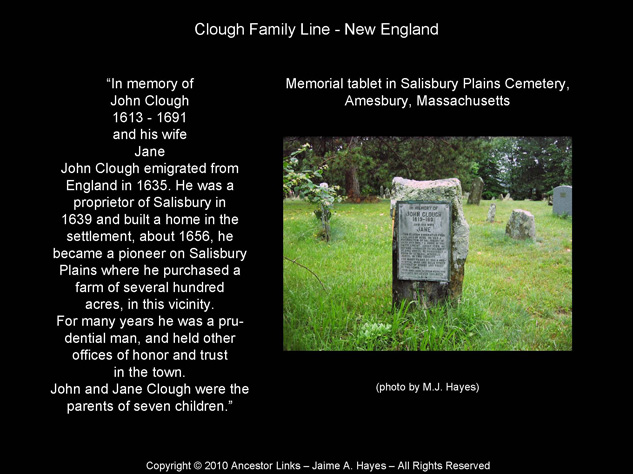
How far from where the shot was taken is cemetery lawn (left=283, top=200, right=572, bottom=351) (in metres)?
3.55

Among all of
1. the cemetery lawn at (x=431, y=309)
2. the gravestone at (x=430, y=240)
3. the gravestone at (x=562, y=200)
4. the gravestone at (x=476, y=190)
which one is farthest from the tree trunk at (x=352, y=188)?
the gravestone at (x=430, y=240)

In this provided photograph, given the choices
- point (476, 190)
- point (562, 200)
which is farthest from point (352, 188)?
point (562, 200)

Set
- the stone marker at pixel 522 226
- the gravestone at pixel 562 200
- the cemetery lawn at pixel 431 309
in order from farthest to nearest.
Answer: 1. the gravestone at pixel 562 200
2. the stone marker at pixel 522 226
3. the cemetery lawn at pixel 431 309

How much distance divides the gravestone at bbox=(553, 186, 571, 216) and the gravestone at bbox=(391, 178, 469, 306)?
34.3 feet

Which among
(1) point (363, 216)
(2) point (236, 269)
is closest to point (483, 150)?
(1) point (363, 216)

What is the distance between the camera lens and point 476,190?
54.2 ft

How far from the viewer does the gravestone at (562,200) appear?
12055mm

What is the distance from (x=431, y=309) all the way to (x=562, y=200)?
11.2 m

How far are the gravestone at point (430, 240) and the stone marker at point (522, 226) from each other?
17.0 ft

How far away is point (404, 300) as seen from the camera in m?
4.01

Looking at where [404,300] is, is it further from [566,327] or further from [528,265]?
[528,265]

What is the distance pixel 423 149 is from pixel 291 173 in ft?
13.2

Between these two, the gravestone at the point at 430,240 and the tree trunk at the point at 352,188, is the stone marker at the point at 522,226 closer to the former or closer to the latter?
the gravestone at the point at 430,240

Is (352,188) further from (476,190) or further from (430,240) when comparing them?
(430,240)
